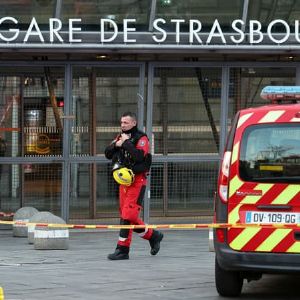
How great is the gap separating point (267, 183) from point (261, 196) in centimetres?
13

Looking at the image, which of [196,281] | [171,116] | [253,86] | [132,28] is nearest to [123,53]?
[132,28]

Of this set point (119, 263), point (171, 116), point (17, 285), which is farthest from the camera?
point (171, 116)

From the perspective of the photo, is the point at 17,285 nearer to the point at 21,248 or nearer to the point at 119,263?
the point at 119,263

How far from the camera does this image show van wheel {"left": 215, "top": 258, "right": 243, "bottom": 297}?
331 inches

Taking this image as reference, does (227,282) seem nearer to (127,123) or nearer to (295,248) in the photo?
(295,248)

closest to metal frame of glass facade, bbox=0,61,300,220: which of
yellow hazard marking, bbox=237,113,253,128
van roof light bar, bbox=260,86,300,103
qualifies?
van roof light bar, bbox=260,86,300,103

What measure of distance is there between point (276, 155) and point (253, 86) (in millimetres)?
7992

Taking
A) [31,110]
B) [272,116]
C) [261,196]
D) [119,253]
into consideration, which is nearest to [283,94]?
[272,116]

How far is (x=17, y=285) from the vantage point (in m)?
9.02

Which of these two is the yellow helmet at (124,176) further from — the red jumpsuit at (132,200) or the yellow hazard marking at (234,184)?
the yellow hazard marking at (234,184)

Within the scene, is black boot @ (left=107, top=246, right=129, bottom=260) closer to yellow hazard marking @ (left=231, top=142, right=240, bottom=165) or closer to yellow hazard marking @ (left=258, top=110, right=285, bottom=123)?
yellow hazard marking @ (left=231, top=142, right=240, bottom=165)

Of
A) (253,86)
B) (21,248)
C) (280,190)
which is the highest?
(253,86)

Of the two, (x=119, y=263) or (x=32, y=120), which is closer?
(x=119, y=263)

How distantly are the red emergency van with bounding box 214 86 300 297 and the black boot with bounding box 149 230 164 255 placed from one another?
352cm
